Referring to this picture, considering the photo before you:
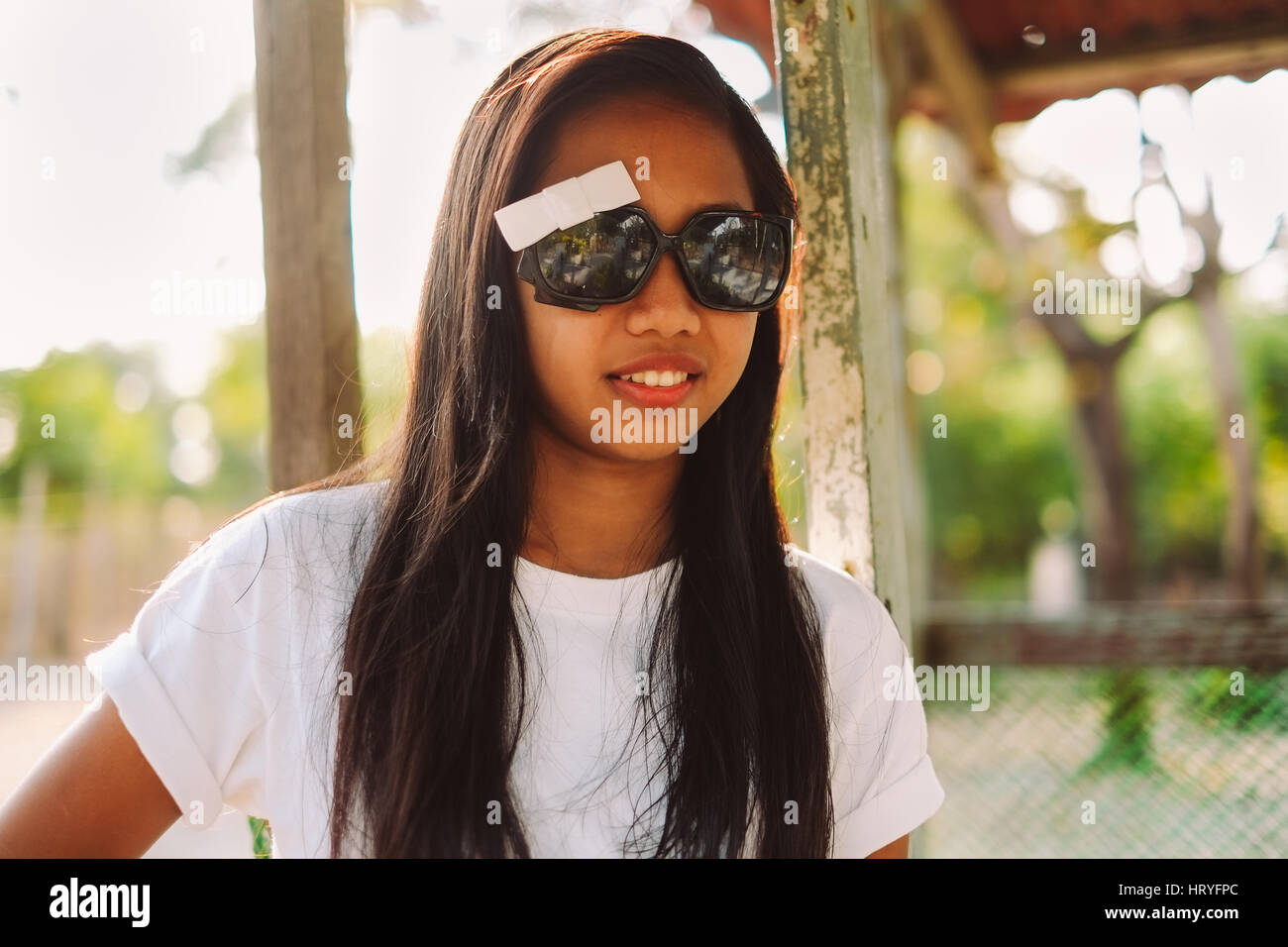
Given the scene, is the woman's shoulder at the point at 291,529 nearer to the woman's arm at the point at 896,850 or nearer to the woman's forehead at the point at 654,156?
the woman's forehead at the point at 654,156

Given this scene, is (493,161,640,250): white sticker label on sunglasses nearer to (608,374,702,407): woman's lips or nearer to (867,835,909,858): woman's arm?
(608,374,702,407): woman's lips

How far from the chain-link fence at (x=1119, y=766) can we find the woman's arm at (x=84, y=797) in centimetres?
194

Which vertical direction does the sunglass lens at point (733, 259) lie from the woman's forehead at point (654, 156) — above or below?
below

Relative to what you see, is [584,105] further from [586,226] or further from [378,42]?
[378,42]

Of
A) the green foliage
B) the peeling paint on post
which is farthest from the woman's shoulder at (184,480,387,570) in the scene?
the green foliage

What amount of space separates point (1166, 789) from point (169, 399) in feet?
75.1

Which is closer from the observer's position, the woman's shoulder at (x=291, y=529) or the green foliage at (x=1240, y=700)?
the woman's shoulder at (x=291, y=529)

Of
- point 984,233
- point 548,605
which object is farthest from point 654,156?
point 984,233

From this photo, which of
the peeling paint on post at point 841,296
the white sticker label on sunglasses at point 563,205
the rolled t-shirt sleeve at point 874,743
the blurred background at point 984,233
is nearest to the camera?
the white sticker label on sunglasses at point 563,205

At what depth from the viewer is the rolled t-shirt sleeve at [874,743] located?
150cm

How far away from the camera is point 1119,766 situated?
2.89 m

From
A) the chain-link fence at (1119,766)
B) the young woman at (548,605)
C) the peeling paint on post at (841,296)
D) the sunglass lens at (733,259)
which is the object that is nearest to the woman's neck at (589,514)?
the young woman at (548,605)

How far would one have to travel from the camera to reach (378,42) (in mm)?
5555
